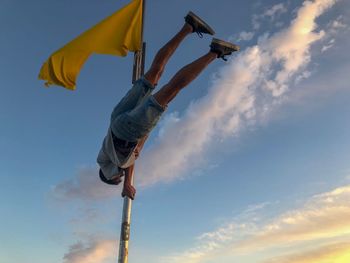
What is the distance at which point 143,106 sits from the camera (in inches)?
285

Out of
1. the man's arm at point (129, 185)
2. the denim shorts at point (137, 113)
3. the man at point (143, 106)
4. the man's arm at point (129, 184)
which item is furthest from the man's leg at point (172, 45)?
the man's arm at point (129, 185)

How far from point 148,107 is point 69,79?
3.29 meters

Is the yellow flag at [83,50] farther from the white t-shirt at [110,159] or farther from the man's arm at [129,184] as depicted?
the man's arm at [129,184]

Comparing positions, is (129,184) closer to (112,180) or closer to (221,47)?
(112,180)

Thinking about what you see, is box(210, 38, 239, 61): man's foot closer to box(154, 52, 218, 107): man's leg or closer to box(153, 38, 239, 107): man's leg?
box(153, 38, 239, 107): man's leg

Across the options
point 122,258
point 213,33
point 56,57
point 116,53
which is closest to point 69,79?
point 56,57

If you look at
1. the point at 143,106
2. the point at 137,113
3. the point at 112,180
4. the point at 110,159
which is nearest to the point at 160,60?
the point at 143,106

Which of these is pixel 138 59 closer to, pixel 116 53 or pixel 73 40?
pixel 116 53

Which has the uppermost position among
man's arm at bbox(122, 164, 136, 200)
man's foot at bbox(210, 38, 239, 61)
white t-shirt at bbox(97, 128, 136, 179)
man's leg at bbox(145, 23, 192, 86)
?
man's foot at bbox(210, 38, 239, 61)

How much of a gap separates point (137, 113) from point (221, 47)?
2443 millimetres

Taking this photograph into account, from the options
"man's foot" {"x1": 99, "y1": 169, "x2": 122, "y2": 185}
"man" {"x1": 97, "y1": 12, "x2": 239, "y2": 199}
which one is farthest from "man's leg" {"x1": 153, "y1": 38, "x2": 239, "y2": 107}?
"man's foot" {"x1": 99, "y1": 169, "x2": 122, "y2": 185}

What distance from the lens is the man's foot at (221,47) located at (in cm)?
805

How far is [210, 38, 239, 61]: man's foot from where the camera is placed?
805 centimetres

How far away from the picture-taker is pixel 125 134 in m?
7.77
